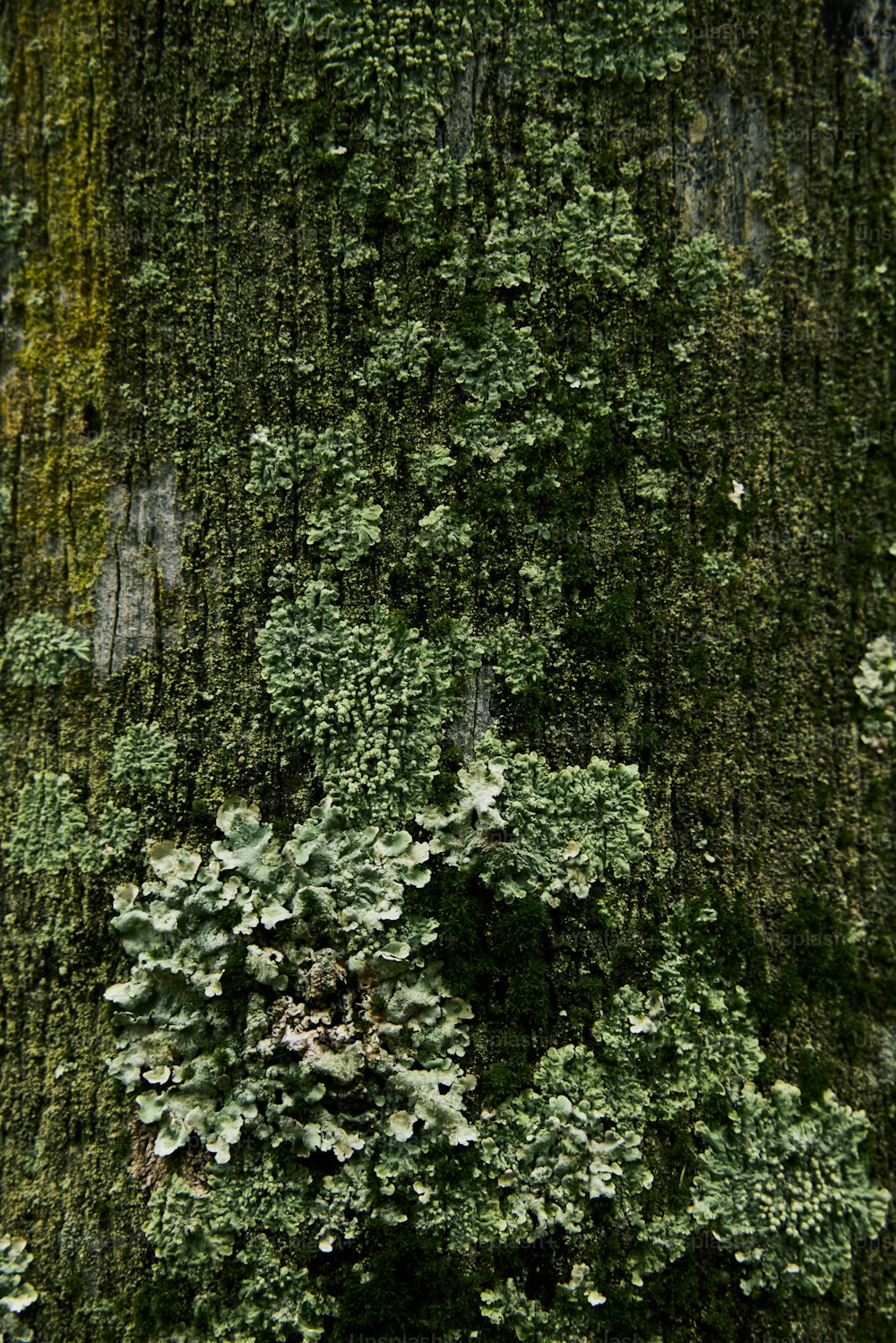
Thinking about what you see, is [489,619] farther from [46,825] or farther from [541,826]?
[46,825]

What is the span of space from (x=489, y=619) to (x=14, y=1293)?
6.40ft

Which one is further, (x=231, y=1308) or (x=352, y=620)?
(x=352, y=620)

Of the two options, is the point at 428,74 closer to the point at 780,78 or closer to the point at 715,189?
the point at 715,189

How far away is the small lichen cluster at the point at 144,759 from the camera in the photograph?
1903 millimetres

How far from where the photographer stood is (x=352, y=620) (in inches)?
74.7

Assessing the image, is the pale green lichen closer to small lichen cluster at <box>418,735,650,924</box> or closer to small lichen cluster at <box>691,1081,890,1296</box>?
small lichen cluster at <box>418,735,650,924</box>

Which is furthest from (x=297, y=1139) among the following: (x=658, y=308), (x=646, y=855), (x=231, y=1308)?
(x=658, y=308)

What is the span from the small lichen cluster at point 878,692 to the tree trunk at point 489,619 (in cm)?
1

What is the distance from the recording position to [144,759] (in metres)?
1.91

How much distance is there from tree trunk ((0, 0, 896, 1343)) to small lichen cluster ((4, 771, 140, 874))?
0.01m

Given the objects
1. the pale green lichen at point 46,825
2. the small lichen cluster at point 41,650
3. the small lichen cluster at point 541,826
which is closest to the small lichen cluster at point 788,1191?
the small lichen cluster at point 541,826

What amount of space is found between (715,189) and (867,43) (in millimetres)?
514

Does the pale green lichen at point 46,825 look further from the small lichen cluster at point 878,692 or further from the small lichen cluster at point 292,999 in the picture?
the small lichen cluster at point 878,692

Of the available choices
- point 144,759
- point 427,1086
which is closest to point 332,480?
point 144,759
